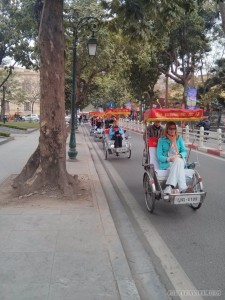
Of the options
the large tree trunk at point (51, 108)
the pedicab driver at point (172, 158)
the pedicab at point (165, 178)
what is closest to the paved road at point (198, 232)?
the pedicab at point (165, 178)

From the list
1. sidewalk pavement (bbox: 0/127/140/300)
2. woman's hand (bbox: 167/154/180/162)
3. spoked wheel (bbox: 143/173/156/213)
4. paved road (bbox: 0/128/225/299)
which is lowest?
paved road (bbox: 0/128/225/299)

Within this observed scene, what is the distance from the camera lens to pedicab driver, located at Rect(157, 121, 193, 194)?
704 cm

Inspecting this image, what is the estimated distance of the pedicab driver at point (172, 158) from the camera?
7036 millimetres

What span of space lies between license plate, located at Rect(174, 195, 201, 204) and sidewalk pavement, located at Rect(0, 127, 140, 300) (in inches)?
44.6

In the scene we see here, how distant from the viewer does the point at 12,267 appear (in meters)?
4.45

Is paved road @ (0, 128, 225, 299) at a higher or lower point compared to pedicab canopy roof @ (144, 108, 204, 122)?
lower

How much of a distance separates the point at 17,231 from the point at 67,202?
6.78 ft

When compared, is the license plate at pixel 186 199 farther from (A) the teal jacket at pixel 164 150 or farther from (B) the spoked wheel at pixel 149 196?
(A) the teal jacket at pixel 164 150

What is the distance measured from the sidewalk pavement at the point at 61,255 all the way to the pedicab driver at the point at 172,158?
1281 millimetres

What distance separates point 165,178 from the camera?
7406 mm

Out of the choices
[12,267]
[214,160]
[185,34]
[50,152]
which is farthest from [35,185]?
[185,34]

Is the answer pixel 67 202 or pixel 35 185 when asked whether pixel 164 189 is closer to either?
pixel 67 202

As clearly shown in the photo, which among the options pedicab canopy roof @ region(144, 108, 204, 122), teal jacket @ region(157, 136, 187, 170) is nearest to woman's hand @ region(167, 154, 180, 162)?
teal jacket @ region(157, 136, 187, 170)

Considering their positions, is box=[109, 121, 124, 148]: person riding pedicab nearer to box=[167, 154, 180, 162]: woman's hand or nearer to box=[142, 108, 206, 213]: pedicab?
box=[142, 108, 206, 213]: pedicab
